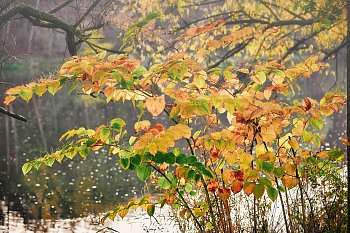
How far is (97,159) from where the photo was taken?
18906 mm

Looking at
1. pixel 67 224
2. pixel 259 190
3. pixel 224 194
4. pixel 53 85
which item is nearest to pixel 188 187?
pixel 224 194

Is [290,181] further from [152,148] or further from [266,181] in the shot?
[152,148]

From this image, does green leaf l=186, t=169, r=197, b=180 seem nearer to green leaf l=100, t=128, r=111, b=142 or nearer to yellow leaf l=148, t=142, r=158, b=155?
yellow leaf l=148, t=142, r=158, b=155

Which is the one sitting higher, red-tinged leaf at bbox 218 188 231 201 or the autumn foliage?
the autumn foliage

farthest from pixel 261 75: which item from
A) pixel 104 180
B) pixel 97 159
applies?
pixel 97 159

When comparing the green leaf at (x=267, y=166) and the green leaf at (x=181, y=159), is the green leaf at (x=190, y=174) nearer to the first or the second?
the green leaf at (x=181, y=159)

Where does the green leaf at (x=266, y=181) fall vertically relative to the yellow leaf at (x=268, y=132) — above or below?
below

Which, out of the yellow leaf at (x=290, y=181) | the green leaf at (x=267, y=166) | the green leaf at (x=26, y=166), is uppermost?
the green leaf at (x=26, y=166)

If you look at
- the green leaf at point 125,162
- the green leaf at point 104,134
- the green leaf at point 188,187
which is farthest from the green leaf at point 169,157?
the green leaf at point 188,187

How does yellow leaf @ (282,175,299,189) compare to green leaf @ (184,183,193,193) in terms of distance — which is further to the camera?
green leaf @ (184,183,193,193)

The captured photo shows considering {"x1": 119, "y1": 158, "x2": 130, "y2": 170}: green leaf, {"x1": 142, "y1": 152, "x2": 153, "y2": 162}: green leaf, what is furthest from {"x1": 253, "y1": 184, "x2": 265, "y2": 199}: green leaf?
{"x1": 119, "y1": 158, "x2": 130, "y2": 170}: green leaf

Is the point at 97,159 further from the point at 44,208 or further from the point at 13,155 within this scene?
the point at 44,208

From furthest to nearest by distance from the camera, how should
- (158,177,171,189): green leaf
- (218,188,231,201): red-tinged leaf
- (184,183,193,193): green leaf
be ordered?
(184,183,193,193): green leaf, (218,188,231,201): red-tinged leaf, (158,177,171,189): green leaf

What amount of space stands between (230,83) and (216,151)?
0.61 metres
